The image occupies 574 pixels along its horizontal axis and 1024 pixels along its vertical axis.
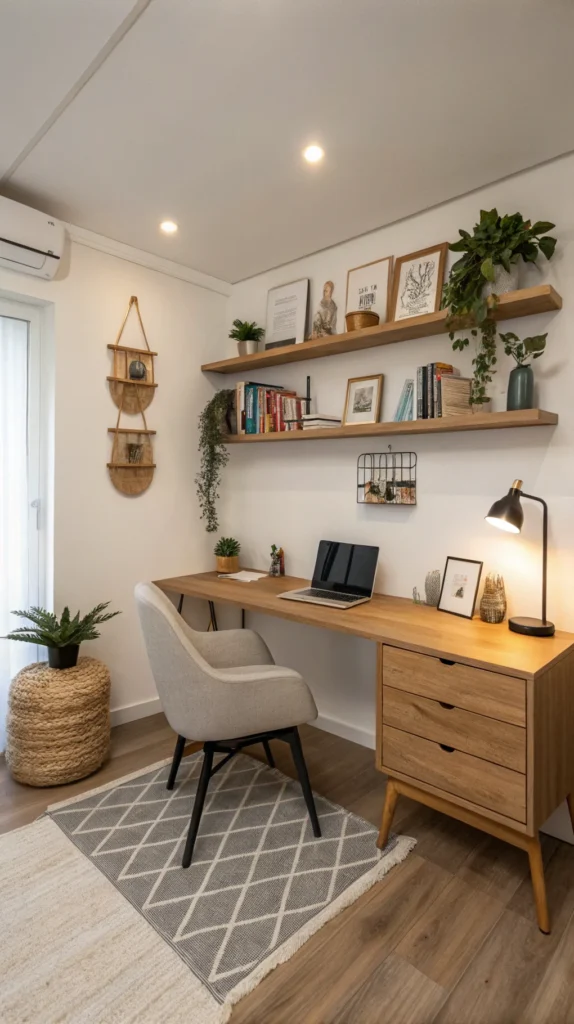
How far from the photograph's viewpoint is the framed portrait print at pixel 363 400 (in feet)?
8.38

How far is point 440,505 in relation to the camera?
2.39 m

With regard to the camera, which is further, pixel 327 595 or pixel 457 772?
Answer: pixel 327 595

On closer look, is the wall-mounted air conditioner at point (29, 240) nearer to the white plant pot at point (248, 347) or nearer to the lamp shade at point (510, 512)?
the white plant pot at point (248, 347)

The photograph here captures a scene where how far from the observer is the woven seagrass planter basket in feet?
7.50

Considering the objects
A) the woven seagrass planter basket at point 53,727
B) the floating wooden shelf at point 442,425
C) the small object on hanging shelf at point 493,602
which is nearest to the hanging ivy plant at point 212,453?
the floating wooden shelf at point 442,425

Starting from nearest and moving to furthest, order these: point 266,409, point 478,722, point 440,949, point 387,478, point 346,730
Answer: point 440,949, point 478,722, point 387,478, point 346,730, point 266,409

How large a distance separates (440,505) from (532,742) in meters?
1.10

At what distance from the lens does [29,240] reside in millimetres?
2377

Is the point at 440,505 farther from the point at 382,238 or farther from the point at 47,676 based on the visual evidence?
the point at 47,676

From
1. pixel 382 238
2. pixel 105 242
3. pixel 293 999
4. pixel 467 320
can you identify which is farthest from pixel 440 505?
pixel 105 242

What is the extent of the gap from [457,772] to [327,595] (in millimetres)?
980

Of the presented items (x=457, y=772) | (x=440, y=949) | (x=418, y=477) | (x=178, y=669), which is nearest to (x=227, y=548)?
(x=418, y=477)

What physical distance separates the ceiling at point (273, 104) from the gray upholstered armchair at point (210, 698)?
5.34ft

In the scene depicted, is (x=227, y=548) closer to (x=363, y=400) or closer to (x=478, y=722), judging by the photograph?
(x=363, y=400)
